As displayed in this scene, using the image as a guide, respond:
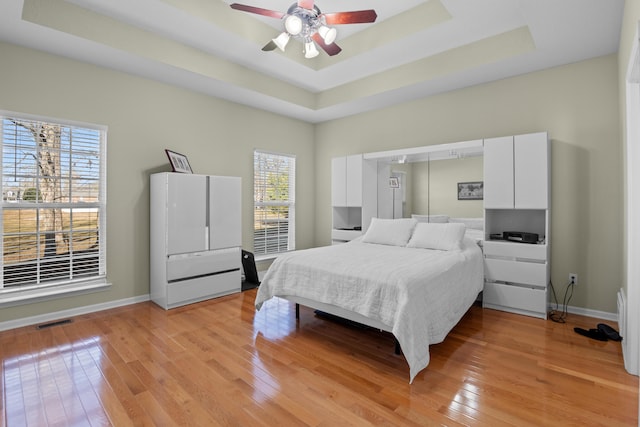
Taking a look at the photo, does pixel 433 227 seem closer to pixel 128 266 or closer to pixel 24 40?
pixel 128 266

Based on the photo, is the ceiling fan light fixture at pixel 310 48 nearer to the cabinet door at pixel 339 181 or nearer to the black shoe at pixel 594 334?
the cabinet door at pixel 339 181

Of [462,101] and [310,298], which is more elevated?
[462,101]

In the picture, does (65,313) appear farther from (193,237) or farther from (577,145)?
(577,145)

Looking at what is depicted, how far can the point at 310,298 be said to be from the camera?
2889 mm

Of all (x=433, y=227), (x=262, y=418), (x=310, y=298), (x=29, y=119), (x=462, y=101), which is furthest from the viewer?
(x=462, y=101)

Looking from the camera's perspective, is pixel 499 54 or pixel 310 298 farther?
pixel 499 54

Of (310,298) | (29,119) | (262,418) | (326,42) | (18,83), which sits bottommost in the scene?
(262,418)

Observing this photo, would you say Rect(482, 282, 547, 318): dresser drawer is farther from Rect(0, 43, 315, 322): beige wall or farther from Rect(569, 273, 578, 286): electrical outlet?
Rect(0, 43, 315, 322): beige wall

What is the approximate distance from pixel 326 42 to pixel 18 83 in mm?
2931

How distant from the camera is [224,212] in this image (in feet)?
13.6

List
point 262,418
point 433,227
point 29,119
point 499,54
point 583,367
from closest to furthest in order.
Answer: point 262,418 → point 583,367 → point 29,119 → point 499,54 → point 433,227

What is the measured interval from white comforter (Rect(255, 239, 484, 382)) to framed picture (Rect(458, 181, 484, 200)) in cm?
78

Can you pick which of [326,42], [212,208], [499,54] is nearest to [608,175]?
[499,54]

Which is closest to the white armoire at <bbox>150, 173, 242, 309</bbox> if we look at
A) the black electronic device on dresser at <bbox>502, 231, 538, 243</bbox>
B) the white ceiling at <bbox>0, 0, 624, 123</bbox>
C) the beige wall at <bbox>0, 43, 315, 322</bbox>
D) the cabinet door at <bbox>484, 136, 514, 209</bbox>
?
the beige wall at <bbox>0, 43, 315, 322</bbox>
